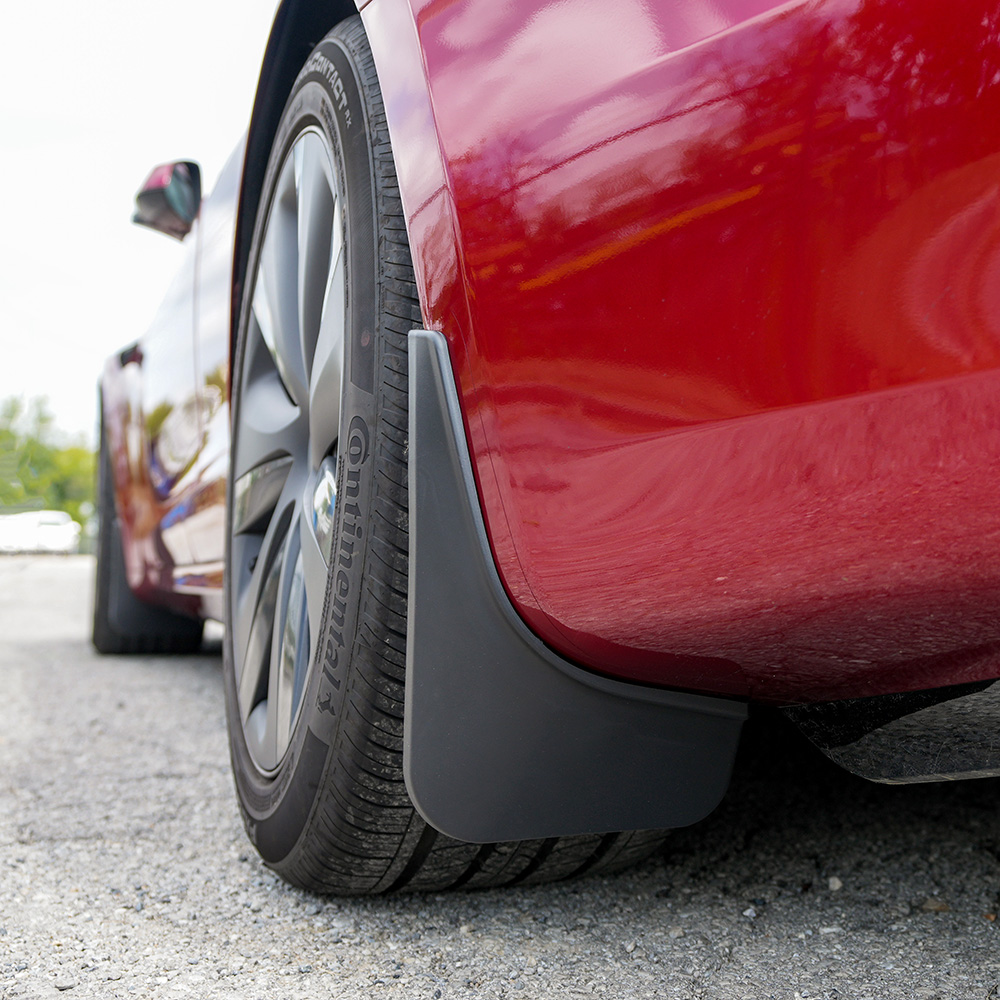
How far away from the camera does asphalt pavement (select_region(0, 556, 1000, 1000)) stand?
1005mm

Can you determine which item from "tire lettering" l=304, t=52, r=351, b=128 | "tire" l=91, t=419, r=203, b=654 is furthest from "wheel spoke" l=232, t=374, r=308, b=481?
"tire" l=91, t=419, r=203, b=654

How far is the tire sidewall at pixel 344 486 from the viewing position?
104 centimetres

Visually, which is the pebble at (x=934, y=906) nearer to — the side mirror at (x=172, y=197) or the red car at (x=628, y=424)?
the red car at (x=628, y=424)

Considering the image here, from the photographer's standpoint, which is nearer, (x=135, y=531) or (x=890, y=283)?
(x=890, y=283)

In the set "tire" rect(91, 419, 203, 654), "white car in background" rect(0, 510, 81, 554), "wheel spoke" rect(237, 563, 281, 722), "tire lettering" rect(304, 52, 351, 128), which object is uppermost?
"tire lettering" rect(304, 52, 351, 128)

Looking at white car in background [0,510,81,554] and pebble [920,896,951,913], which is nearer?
pebble [920,896,951,913]

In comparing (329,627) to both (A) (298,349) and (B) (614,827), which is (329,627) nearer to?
(B) (614,827)

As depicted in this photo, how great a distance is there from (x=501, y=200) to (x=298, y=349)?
64cm

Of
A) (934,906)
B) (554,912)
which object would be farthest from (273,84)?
(934,906)

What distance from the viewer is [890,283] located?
72 centimetres

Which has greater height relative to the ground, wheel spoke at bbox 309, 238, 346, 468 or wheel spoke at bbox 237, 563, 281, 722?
wheel spoke at bbox 309, 238, 346, 468

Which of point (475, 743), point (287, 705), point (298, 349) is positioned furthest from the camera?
point (298, 349)

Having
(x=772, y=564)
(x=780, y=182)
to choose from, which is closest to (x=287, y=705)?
(x=772, y=564)

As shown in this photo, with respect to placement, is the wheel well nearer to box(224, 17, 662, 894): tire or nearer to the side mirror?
box(224, 17, 662, 894): tire
